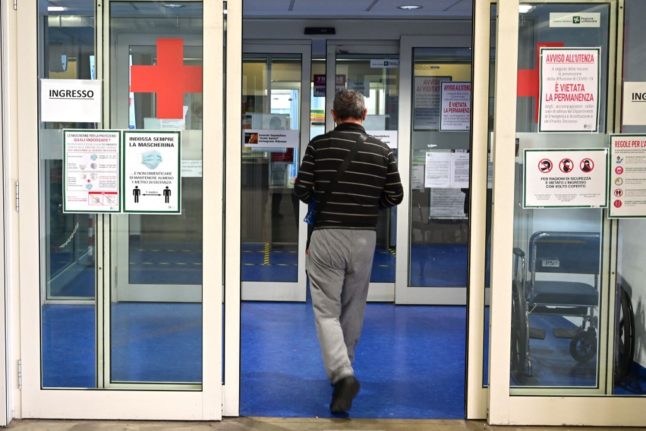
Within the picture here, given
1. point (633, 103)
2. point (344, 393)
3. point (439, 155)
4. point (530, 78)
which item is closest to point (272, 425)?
point (344, 393)

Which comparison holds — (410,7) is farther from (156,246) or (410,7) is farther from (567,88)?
(156,246)

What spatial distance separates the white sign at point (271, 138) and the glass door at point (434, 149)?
969 mm

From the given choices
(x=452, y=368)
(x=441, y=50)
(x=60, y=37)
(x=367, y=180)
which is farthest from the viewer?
(x=441, y=50)

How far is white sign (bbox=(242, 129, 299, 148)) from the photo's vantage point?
780cm

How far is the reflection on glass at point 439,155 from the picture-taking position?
772cm

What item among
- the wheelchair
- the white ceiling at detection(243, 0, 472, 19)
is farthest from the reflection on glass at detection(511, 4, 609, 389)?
the white ceiling at detection(243, 0, 472, 19)

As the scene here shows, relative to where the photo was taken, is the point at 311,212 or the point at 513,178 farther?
the point at 311,212

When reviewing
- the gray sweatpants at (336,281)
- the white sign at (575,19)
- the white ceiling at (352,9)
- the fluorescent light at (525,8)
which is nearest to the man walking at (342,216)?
the gray sweatpants at (336,281)

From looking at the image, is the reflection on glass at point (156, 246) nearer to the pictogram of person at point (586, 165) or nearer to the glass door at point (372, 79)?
the pictogram of person at point (586, 165)

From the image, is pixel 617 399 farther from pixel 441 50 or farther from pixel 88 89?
pixel 441 50

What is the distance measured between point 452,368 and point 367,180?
1.72m

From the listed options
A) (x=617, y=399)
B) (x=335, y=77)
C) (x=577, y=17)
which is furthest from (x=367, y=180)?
(x=335, y=77)

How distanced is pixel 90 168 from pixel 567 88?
7.97ft

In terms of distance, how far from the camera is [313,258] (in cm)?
471
